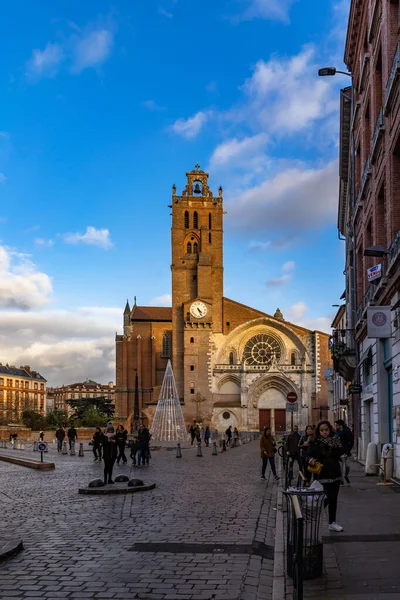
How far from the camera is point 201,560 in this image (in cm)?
748

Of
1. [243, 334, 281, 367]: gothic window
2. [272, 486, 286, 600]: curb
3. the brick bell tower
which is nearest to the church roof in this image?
the brick bell tower

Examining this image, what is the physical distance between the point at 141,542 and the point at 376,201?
41.7 ft

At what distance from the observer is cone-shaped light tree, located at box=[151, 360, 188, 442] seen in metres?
62.1

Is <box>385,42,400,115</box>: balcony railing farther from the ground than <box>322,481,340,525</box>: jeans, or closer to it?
farther from the ground

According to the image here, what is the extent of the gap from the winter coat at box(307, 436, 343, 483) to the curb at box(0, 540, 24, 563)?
144 inches

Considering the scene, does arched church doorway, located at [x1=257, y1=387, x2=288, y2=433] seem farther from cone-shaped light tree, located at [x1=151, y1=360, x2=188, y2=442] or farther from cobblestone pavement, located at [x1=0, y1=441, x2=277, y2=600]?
cobblestone pavement, located at [x1=0, y1=441, x2=277, y2=600]

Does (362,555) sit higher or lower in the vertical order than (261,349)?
A: lower

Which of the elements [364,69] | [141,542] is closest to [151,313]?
[364,69]

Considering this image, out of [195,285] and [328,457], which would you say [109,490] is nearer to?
[328,457]

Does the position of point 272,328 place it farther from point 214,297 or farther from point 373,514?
point 373,514

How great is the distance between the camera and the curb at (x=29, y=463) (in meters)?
24.2

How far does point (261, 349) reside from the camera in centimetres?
7400

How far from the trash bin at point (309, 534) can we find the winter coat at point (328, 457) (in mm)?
1924

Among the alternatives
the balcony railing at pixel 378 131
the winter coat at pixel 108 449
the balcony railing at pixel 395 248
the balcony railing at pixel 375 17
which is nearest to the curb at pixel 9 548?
the winter coat at pixel 108 449
